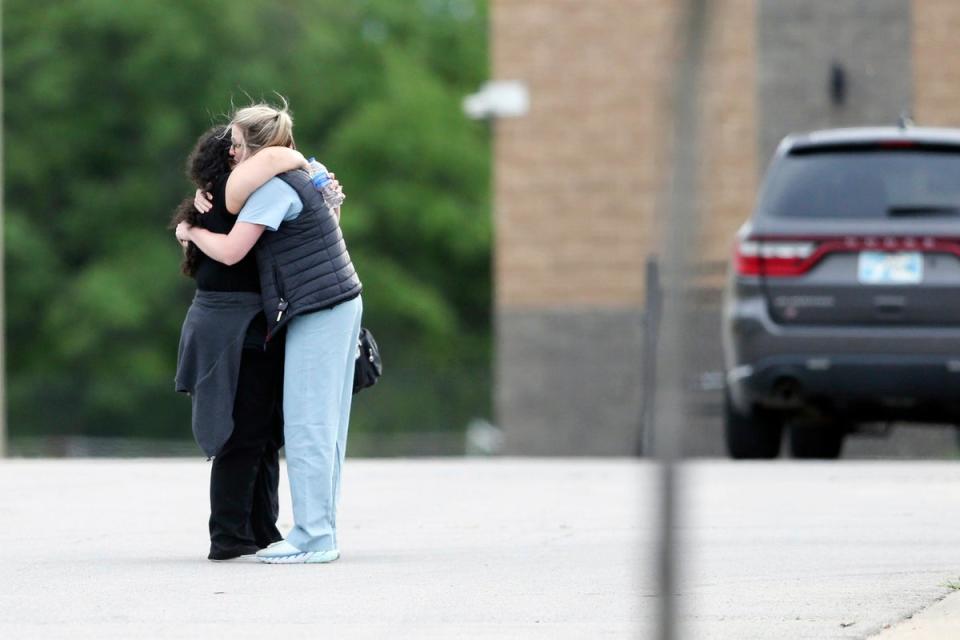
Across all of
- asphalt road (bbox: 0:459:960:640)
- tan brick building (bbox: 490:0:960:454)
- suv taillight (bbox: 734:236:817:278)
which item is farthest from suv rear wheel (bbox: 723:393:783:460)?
tan brick building (bbox: 490:0:960:454)

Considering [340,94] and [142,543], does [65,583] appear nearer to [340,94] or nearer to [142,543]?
[142,543]

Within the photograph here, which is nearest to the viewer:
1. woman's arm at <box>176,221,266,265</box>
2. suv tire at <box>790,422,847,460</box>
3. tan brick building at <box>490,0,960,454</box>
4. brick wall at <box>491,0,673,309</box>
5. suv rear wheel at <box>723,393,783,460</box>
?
woman's arm at <box>176,221,266,265</box>

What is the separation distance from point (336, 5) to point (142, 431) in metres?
13.4

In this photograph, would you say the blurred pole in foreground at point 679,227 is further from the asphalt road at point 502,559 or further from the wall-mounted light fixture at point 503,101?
the wall-mounted light fixture at point 503,101

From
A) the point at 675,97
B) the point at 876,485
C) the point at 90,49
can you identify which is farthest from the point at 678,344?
the point at 90,49

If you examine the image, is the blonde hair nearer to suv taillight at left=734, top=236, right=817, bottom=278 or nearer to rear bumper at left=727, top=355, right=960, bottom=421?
suv taillight at left=734, top=236, right=817, bottom=278

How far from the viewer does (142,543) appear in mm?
8820

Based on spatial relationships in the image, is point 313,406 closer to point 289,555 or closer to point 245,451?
point 245,451

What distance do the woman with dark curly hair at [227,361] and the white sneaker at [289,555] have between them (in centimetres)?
15

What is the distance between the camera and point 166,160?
45000mm

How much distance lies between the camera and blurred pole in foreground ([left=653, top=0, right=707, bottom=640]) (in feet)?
11.8

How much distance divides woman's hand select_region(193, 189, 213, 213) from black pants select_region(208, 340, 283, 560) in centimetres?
55

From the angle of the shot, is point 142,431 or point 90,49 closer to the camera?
point 142,431

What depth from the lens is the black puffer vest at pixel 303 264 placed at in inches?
305
